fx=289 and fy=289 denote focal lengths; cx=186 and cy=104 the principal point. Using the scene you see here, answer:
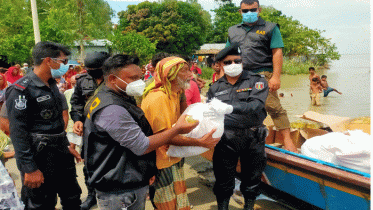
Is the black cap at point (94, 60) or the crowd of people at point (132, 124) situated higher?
the black cap at point (94, 60)

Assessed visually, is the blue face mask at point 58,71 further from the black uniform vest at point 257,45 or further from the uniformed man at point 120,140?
the black uniform vest at point 257,45

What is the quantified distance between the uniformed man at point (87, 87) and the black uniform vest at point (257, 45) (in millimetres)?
1599

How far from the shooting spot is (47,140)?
2436mm

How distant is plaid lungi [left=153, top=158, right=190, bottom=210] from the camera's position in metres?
2.26

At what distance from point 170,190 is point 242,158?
88cm

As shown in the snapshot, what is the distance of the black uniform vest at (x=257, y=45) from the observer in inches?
129

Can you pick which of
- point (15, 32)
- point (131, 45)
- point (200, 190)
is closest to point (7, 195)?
point (200, 190)

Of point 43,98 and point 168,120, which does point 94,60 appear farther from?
point 168,120

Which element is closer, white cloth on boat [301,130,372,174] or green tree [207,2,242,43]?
white cloth on boat [301,130,372,174]

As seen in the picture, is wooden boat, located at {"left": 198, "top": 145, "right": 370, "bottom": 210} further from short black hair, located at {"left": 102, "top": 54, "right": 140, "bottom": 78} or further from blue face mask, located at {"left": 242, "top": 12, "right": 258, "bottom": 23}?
short black hair, located at {"left": 102, "top": 54, "right": 140, "bottom": 78}

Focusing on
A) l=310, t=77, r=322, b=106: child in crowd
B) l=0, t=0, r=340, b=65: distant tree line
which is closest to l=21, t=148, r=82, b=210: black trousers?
l=310, t=77, r=322, b=106: child in crowd

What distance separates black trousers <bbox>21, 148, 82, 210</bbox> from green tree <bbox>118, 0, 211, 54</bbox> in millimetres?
28253


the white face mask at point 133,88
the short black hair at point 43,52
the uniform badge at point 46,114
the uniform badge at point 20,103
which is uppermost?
the short black hair at point 43,52

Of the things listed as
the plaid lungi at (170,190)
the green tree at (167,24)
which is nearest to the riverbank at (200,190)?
the plaid lungi at (170,190)
